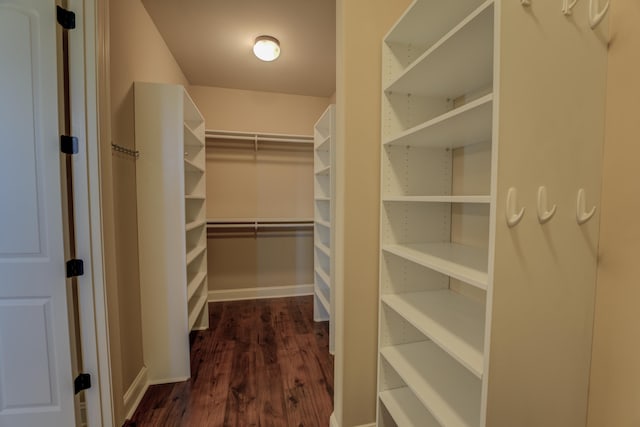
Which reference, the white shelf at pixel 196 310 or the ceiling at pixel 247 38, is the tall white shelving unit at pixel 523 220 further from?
the white shelf at pixel 196 310

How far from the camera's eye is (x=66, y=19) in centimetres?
130

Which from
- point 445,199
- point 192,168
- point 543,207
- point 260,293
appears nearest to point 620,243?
point 543,207

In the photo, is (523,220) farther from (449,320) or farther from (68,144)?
(68,144)

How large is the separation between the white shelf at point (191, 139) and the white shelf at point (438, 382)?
217 centimetres

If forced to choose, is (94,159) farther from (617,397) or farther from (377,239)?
(617,397)

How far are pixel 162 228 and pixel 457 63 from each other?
1.94 metres

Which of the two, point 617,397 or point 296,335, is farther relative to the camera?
point 296,335

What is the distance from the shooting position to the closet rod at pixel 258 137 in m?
3.04

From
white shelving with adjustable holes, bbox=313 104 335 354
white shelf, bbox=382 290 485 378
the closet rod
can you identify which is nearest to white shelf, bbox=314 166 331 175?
white shelving with adjustable holes, bbox=313 104 335 354

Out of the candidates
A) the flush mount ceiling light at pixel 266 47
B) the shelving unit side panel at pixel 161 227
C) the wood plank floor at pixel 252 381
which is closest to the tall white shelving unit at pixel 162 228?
the shelving unit side panel at pixel 161 227

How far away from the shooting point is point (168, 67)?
2443mm

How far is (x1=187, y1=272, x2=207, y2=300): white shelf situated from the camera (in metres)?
2.19

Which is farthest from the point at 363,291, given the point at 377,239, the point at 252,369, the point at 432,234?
the point at 252,369

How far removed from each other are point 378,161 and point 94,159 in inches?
56.3
